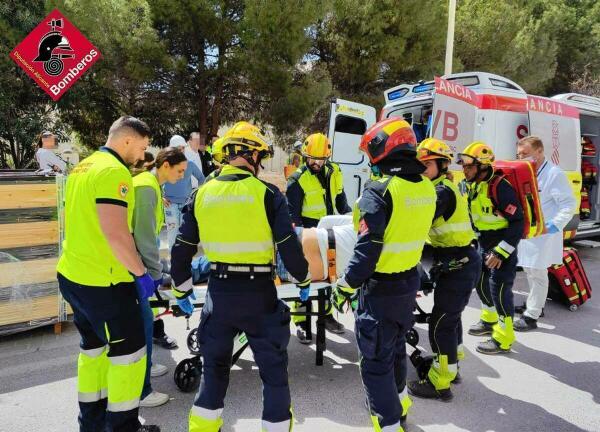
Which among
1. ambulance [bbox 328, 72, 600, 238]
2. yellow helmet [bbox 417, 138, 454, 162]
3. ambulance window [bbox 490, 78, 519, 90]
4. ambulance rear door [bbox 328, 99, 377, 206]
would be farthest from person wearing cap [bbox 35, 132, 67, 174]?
ambulance window [bbox 490, 78, 519, 90]

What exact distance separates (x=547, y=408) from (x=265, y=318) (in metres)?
2.39

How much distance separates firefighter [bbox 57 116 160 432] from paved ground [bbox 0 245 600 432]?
20.4 inches

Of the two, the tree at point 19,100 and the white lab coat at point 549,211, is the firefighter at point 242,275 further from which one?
the tree at point 19,100

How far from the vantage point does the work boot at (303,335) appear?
4.39 metres

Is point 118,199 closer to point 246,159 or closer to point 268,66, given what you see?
point 246,159

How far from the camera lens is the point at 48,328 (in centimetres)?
464

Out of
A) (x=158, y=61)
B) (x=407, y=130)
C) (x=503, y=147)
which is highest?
(x=158, y=61)

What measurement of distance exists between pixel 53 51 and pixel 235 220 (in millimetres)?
7634

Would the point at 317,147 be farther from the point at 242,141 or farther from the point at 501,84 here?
the point at 501,84

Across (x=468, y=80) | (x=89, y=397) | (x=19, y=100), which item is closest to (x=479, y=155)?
(x=89, y=397)

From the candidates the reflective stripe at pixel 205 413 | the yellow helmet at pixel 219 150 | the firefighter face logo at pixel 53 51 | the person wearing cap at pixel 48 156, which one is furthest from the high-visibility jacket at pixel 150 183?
the firefighter face logo at pixel 53 51

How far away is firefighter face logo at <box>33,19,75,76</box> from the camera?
7980 millimetres

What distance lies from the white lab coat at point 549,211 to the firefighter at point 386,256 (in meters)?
3.14

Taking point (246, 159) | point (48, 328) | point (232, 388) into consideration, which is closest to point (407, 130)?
point (246, 159)
